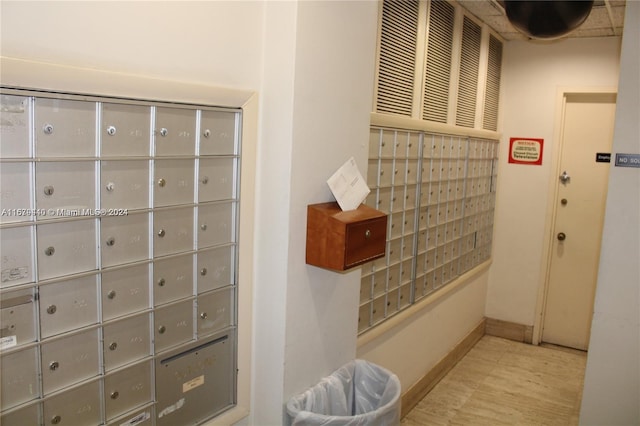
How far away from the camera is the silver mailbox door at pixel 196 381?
4.98 ft

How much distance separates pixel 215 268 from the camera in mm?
1621

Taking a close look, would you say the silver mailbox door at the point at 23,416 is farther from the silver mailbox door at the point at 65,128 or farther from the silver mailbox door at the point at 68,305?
the silver mailbox door at the point at 65,128

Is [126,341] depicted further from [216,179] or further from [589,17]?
[589,17]

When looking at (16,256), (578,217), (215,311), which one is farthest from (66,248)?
(578,217)

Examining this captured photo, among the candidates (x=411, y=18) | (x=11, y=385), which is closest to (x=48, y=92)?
(x=11, y=385)

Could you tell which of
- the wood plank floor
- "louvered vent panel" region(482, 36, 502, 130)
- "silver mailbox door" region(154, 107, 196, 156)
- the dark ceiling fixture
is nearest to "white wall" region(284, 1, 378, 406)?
"silver mailbox door" region(154, 107, 196, 156)

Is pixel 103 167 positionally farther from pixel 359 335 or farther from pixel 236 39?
pixel 359 335

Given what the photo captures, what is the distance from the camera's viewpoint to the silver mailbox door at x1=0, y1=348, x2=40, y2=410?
1144 millimetres

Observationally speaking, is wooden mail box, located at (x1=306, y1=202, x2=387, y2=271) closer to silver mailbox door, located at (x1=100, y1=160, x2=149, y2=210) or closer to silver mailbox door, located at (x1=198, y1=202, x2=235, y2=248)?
silver mailbox door, located at (x1=198, y1=202, x2=235, y2=248)

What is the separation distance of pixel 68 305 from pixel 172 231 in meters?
0.34

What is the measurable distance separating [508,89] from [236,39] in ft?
10.3

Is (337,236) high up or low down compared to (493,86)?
down

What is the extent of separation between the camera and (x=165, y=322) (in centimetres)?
149

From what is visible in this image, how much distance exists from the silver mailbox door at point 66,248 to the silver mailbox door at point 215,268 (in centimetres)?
35
